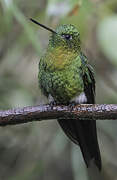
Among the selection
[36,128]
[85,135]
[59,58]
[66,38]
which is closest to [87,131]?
[85,135]

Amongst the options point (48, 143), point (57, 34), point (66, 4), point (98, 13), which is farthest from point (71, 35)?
point (48, 143)

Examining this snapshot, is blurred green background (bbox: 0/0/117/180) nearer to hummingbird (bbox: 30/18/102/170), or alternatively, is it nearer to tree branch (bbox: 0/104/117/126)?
hummingbird (bbox: 30/18/102/170)

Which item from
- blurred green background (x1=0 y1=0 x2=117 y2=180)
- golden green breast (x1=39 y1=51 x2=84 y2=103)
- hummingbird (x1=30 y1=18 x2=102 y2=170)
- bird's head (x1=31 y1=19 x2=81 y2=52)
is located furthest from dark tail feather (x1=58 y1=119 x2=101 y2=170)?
blurred green background (x1=0 y1=0 x2=117 y2=180)

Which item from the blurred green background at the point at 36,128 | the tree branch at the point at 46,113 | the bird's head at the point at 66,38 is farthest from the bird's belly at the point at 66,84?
the blurred green background at the point at 36,128

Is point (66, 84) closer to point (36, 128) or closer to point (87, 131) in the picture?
point (87, 131)

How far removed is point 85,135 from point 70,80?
440 mm

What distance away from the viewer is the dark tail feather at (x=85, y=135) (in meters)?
2.62

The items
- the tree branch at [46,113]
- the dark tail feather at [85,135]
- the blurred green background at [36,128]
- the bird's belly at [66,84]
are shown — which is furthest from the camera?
the blurred green background at [36,128]

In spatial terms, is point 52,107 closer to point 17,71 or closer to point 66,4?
point 66,4

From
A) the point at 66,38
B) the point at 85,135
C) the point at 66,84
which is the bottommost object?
the point at 85,135

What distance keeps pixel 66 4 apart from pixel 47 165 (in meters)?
1.82

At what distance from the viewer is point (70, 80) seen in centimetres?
248

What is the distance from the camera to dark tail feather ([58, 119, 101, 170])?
2.62 meters

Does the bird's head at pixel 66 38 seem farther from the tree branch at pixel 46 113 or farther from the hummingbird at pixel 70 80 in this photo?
the tree branch at pixel 46 113
